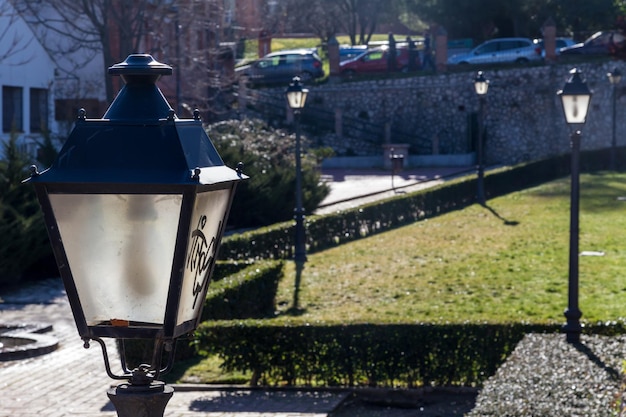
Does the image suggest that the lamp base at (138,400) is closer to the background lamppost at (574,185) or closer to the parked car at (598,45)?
the background lamppost at (574,185)

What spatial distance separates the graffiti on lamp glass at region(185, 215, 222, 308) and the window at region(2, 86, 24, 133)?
814 inches

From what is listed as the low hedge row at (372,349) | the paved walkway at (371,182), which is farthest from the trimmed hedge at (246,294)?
the paved walkway at (371,182)

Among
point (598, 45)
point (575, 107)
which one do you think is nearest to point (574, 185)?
point (575, 107)

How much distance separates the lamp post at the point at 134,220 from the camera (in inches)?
105

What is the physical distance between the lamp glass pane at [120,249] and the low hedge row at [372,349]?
631cm

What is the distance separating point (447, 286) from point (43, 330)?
5474 millimetres

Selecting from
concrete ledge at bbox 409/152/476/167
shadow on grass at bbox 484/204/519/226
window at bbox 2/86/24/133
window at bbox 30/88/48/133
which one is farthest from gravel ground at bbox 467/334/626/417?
concrete ledge at bbox 409/152/476/167

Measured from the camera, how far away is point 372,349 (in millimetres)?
9102

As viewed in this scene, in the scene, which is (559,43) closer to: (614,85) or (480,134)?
(614,85)

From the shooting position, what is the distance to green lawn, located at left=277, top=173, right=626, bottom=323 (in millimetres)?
12070

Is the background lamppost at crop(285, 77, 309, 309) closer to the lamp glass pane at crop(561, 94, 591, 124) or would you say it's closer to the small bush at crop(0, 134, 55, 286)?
the small bush at crop(0, 134, 55, 286)

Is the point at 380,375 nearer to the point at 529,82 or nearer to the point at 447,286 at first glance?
the point at 447,286

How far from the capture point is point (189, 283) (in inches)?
110

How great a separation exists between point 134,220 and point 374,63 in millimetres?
41325
